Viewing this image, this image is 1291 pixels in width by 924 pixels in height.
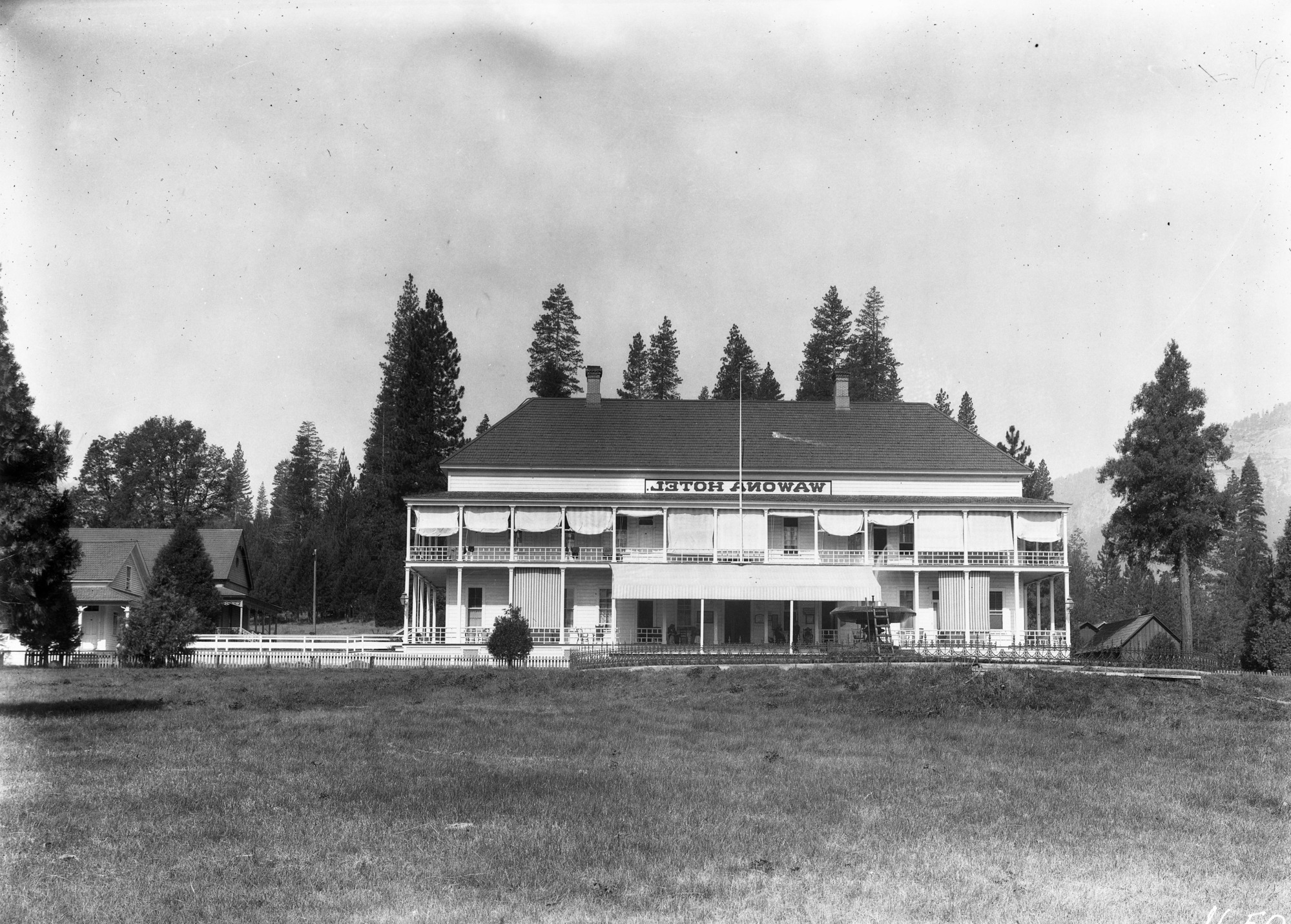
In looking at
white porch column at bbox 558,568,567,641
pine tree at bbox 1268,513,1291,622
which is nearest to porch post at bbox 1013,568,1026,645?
pine tree at bbox 1268,513,1291,622

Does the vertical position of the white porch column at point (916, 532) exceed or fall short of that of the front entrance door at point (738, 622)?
it exceeds it

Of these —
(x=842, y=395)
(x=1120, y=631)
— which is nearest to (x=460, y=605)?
(x=842, y=395)

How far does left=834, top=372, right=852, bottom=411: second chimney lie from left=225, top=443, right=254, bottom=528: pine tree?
268 feet

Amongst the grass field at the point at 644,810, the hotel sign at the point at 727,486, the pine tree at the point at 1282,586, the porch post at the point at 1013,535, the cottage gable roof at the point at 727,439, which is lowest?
the grass field at the point at 644,810

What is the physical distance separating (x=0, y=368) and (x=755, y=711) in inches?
600

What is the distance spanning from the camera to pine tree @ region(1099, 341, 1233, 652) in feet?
156

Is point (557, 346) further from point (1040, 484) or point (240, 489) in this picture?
point (240, 489)

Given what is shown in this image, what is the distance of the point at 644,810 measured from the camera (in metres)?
12.9

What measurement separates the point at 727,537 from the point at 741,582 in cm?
324

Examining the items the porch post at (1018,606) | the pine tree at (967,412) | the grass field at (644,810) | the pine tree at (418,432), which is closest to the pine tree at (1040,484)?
the pine tree at (967,412)

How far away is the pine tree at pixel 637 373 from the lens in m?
76.8

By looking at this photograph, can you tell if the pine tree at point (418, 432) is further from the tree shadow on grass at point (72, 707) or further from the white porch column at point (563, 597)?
the tree shadow on grass at point (72, 707)

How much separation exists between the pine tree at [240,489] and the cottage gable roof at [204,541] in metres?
56.9

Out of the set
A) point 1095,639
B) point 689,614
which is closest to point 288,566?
point 689,614
